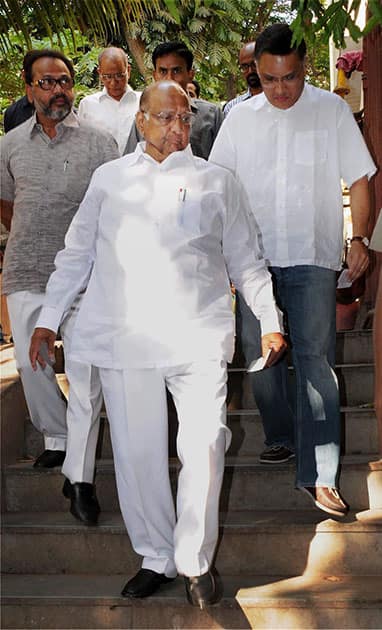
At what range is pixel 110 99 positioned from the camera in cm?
718

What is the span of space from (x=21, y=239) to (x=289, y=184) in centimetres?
147

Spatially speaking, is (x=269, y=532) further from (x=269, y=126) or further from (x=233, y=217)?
(x=269, y=126)

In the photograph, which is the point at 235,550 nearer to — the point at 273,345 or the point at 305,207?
the point at 273,345

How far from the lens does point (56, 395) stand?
5.73 meters

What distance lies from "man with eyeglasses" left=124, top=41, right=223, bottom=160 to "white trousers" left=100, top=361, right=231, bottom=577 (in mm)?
2111

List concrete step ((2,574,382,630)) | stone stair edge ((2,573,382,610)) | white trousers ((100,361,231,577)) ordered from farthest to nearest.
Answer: stone stair edge ((2,573,382,610)) < concrete step ((2,574,382,630)) < white trousers ((100,361,231,577))

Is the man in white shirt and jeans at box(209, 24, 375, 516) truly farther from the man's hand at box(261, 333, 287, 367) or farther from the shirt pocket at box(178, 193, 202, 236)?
the shirt pocket at box(178, 193, 202, 236)

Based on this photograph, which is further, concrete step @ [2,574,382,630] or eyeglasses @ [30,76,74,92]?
eyeglasses @ [30,76,74,92]

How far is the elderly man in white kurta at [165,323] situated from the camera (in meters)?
4.45

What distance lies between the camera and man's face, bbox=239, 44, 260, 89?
6.74 metres

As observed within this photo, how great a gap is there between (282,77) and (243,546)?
2.26 meters

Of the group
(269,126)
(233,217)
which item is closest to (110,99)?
(269,126)

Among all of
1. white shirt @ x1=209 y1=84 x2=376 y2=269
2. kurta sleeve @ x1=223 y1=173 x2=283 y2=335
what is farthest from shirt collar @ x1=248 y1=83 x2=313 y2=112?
kurta sleeve @ x1=223 y1=173 x2=283 y2=335

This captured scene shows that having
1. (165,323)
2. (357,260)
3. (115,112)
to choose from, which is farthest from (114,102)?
(165,323)
